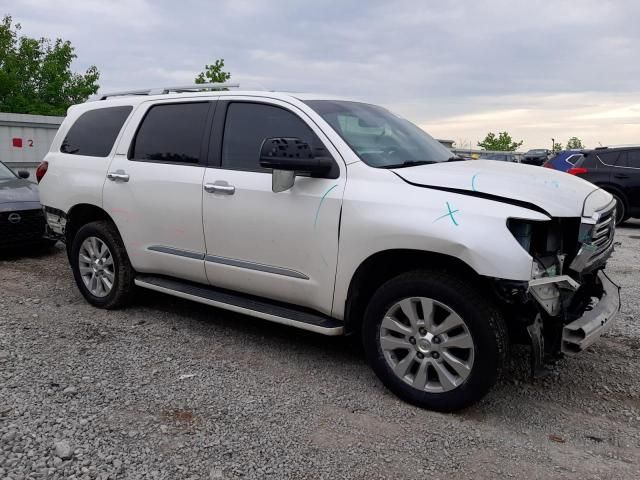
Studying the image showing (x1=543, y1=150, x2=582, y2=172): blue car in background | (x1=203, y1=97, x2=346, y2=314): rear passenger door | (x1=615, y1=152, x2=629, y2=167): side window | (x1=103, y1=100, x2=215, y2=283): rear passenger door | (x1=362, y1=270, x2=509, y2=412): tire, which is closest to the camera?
(x1=362, y1=270, x2=509, y2=412): tire

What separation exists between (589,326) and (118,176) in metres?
3.72

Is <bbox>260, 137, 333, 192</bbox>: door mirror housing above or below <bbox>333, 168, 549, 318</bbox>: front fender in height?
above

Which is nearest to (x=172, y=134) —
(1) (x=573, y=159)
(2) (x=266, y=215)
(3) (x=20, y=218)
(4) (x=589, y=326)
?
(2) (x=266, y=215)

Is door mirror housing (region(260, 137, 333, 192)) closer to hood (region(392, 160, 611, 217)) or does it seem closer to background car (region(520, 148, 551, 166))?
hood (region(392, 160, 611, 217))

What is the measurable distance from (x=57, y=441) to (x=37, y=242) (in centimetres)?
518

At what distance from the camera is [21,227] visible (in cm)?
731

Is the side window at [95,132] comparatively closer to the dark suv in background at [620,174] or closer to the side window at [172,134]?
the side window at [172,134]

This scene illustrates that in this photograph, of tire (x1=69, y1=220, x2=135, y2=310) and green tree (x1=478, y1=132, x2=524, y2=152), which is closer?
tire (x1=69, y1=220, x2=135, y2=310)

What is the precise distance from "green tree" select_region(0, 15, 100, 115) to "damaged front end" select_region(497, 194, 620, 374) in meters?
26.5

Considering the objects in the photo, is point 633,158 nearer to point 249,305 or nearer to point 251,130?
point 251,130

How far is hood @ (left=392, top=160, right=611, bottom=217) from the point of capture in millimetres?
3209

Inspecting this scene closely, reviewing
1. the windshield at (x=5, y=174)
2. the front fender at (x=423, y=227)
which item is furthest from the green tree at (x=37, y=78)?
the front fender at (x=423, y=227)

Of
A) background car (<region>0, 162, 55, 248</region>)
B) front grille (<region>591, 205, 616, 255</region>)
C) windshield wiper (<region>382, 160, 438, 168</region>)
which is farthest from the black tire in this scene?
Answer: front grille (<region>591, 205, 616, 255</region>)

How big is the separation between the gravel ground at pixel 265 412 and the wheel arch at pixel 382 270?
49 centimetres
